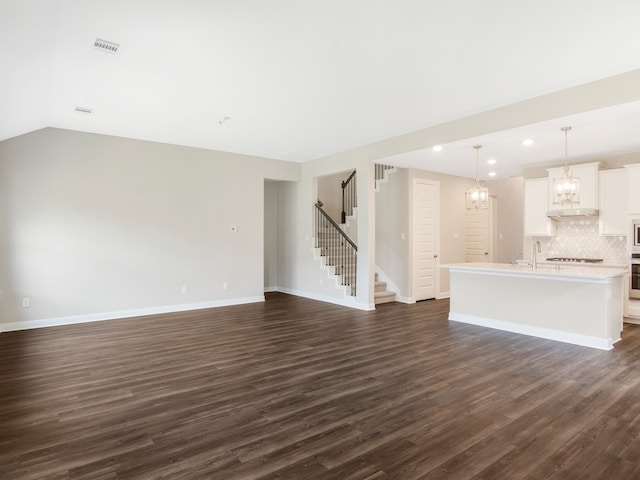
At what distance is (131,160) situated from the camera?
639 cm

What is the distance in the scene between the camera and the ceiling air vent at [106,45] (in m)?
3.20

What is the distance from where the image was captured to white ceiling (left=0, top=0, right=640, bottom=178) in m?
2.76

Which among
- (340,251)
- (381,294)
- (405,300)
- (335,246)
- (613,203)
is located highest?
(613,203)

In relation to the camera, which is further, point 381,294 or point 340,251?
point 340,251

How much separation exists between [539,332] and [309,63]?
4.61m

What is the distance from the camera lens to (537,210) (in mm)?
7254

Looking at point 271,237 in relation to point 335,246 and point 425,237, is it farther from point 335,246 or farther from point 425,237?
point 425,237

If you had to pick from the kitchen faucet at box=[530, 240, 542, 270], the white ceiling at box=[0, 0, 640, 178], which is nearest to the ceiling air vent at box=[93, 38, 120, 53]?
the white ceiling at box=[0, 0, 640, 178]

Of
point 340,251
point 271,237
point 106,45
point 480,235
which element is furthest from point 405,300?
point 106,45

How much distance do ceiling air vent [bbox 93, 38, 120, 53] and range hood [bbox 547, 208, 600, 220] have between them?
7.30 m

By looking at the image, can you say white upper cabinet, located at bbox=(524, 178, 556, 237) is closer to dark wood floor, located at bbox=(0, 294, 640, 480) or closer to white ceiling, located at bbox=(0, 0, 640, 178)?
white ceiling, located at bbox=(0, 0, 640, 178)

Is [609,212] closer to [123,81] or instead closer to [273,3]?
[273,3]

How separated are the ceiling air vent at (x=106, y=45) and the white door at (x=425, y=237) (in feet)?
19.4

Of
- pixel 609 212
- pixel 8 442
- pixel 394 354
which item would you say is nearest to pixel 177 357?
pixel 8 442
